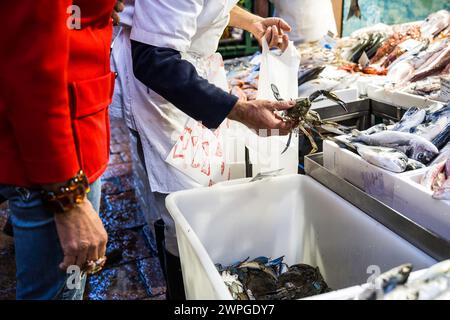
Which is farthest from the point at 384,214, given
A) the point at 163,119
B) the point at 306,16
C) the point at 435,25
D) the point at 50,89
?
the point at 435,25

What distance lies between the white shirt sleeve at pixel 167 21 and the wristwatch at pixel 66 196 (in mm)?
822

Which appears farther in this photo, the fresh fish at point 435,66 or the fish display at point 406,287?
the fresh fish at point 435,66

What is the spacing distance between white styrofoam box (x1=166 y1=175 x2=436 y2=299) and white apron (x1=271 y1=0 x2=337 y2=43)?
264 cm

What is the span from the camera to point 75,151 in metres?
1.17

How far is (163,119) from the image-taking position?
6.96 feet

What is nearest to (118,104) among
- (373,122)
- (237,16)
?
(237,16)

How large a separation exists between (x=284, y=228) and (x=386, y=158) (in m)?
0.47

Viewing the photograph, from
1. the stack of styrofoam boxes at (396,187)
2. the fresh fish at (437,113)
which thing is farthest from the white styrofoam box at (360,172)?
the fresh fish at (437,113)

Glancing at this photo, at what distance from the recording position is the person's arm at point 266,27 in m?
2.34

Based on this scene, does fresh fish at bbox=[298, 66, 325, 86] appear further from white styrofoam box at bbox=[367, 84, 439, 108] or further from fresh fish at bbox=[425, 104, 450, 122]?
fresh fish at bbox=[425, 104, 450, 122]

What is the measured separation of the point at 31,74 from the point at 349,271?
1.18 m

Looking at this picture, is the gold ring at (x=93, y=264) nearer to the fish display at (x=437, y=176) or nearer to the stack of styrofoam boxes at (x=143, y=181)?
the fish display at (x=437, y=176)

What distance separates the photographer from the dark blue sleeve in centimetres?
178

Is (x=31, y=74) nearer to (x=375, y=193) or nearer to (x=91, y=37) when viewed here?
(x=91, y=37)
